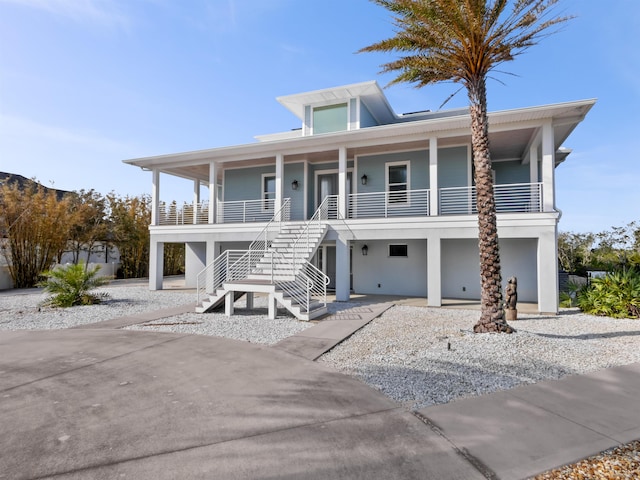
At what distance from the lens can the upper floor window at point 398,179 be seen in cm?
1409

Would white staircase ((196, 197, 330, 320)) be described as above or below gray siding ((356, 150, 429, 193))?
below

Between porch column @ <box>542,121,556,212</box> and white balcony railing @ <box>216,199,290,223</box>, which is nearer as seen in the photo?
porch column @ <box>542,121,556,212</box>

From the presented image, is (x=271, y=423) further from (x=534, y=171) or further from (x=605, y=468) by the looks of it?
(x=534, y=171)

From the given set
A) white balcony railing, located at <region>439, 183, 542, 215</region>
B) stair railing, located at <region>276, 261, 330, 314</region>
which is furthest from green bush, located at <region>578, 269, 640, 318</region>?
stair railing, located at <region>276, 261, 330, 314</region>

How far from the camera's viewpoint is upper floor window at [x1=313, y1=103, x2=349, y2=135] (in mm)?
15883

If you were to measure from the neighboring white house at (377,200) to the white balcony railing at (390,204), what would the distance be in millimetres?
47

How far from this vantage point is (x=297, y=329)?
26.4 feet

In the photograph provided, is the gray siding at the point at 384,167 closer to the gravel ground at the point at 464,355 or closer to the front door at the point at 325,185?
the front door at the point at 325,185

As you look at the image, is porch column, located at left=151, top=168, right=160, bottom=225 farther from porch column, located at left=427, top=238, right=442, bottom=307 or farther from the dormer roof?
porch column, located at left=427, top=238, right=442, bottom=307

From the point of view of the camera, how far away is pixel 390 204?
14.1 meters

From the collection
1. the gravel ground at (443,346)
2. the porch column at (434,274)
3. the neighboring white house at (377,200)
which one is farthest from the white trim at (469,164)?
the gravel ground at (443,346)

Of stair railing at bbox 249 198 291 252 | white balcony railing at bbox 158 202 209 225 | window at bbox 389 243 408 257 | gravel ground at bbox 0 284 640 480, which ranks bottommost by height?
gravel ground at bbox 0 284 640 480

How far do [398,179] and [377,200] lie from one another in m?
1.21

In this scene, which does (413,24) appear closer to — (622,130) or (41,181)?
(622,130)
